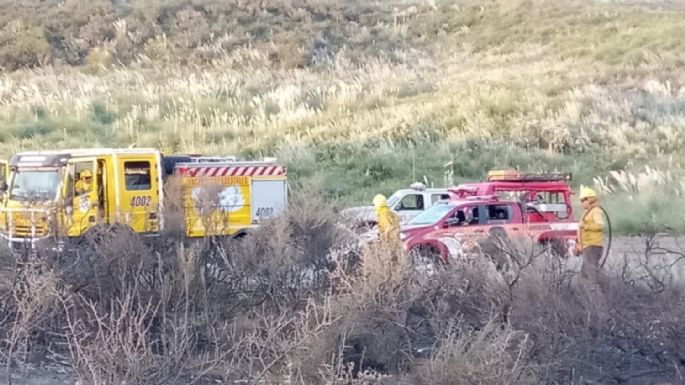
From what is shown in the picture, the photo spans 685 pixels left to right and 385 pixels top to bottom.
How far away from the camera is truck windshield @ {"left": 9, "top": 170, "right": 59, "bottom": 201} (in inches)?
715

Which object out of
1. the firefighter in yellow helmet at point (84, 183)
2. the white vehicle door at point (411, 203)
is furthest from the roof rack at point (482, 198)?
the firefighter in yellow helmet at point (84, 183)

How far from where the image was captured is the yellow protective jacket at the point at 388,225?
10556 millimetres

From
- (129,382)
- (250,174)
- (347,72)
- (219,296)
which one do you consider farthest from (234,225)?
(347,72)

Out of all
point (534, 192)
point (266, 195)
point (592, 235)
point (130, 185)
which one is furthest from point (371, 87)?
point (592, 235)

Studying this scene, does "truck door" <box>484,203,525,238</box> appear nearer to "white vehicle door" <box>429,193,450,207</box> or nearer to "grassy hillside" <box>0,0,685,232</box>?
"grassy hillside" <box>0,0,685,232</box>

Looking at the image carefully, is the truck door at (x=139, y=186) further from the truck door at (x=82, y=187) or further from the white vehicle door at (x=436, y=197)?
the white vehicle door at (x=436, y=197)

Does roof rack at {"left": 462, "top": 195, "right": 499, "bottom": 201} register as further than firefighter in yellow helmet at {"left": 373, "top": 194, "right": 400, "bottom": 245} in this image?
Yes

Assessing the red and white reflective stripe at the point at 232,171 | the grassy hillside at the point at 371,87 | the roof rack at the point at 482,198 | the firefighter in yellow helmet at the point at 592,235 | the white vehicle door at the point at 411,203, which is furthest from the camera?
the grassy hillside at the point at 371,87

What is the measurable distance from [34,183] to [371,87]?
21152 millimetres

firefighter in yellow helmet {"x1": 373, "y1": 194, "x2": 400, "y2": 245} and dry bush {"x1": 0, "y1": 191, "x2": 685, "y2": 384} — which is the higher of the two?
firefighter in yellow helmet {"x1": 373, "y1": 194, "x2": 400, "y2": 245}

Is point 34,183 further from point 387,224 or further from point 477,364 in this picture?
point 477,364

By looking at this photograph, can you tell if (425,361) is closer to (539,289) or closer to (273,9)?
(539,289)

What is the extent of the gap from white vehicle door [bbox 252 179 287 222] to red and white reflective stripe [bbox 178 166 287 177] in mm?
172

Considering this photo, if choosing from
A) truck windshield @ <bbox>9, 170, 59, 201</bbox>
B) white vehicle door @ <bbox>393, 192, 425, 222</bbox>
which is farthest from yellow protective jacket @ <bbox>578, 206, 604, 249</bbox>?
truck windshield @ <bbox>9, 170, 59, 201</bbox>
